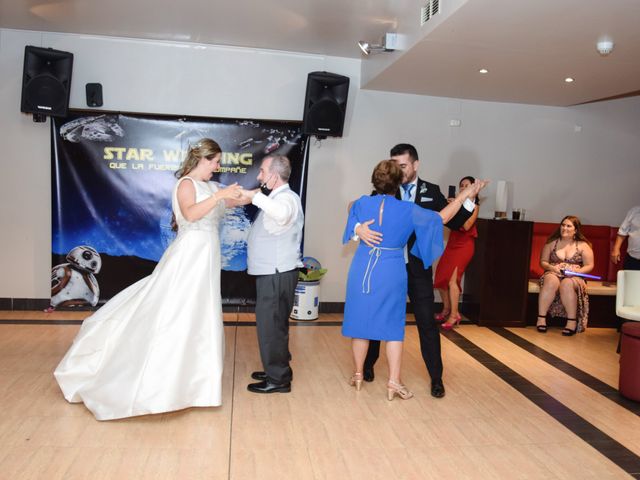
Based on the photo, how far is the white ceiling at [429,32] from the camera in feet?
13.4

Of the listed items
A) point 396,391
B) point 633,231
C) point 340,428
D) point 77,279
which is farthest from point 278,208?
point 633,231

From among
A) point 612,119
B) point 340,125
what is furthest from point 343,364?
point 612,119

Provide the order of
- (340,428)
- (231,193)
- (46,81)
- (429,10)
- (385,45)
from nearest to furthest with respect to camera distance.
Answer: (340,428)
(231,193)
(429,10)
(385,45)
(46,81)

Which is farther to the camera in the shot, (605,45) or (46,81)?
(46,81)

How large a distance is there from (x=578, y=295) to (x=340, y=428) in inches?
153

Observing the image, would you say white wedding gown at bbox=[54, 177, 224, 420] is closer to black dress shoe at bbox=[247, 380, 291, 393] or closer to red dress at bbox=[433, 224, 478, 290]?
black dress shoe at bbox=[247, 380, 291, 393]

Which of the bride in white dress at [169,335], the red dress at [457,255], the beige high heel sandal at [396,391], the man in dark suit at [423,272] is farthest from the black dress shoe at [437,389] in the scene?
the red dress at [457,255]

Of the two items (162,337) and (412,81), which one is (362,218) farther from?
(412,81)

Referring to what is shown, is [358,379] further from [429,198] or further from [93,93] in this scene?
[93,93]

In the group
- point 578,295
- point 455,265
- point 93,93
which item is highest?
point 93,93

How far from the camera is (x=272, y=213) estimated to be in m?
3.80

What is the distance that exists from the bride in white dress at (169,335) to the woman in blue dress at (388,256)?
0.90 m

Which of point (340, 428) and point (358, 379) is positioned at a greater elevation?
point (358, 379)

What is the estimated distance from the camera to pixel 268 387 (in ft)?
13.8
